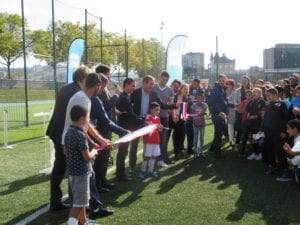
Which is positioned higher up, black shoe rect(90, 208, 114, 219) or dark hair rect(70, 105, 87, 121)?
dark hair rect(70, 105, 87, 121)

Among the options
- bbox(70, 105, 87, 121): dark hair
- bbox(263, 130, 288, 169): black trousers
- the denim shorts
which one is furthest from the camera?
bbox(263, 130, 288, 169): black trousers

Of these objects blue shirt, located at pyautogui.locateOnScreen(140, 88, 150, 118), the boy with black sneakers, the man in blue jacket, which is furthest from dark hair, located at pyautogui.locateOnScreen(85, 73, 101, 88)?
the man in blue jacket

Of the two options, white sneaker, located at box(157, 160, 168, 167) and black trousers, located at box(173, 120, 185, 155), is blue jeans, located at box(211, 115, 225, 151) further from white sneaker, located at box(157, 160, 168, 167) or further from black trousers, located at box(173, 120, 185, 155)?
white sneaker, located at box(157, 160, 168, 167)

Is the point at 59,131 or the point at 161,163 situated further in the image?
the point at 161,163

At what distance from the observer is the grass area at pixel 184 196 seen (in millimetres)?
5371

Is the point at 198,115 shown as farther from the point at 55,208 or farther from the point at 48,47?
the point at 48,47

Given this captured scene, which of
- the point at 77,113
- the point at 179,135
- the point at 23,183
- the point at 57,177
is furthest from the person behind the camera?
the point at 179,135

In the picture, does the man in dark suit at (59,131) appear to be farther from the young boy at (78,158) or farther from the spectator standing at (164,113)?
the spectator standing at (164,113)

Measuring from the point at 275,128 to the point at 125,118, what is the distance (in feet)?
9.41

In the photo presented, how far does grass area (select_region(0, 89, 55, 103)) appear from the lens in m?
27.6

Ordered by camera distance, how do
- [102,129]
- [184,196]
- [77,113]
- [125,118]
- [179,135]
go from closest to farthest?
[77,113] < [102,129] < [184,196] < [125,118] < [179,135]

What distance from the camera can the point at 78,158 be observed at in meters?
4.44

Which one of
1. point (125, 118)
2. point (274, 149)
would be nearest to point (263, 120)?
point (274, 149)

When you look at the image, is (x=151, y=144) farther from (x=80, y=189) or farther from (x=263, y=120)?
(x=80, y=189)
